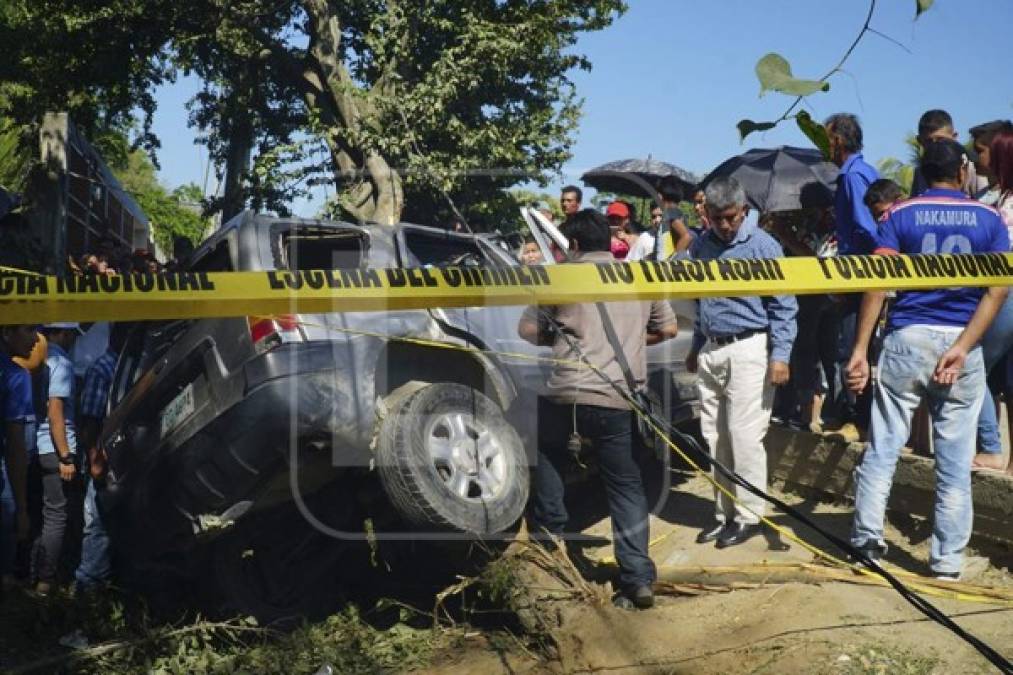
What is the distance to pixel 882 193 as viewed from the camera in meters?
5.59

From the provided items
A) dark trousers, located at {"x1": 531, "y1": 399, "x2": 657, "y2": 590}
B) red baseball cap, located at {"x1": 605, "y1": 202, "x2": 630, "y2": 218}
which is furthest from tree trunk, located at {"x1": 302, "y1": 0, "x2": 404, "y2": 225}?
dark trousers, located at {"x1": 531, "y1": 399, "x2": 657, "y2": 590}

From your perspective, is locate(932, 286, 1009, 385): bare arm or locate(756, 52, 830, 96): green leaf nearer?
locate(756, 52, 830, 96): green leaf

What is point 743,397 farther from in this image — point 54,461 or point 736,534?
point 54,461

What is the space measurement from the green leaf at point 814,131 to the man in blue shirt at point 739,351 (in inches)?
132

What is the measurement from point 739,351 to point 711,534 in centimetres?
100

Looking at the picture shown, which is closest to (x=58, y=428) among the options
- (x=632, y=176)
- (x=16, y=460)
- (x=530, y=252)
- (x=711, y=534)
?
(x=16, y=460)

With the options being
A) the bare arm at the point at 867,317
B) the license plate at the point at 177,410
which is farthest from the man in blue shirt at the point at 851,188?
the license plate at the point at 177,410

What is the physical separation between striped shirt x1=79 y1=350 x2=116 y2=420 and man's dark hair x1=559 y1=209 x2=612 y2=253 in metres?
2.91

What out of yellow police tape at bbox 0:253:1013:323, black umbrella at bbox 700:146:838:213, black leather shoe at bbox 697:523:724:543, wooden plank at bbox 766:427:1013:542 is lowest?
black leather shoe at bbox 697:523:724:543

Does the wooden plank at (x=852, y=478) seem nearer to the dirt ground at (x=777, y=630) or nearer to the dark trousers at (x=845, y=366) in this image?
the dirt ground at (x=777, y=630)

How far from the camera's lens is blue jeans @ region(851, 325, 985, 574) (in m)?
4.40

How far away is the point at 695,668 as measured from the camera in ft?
13.6

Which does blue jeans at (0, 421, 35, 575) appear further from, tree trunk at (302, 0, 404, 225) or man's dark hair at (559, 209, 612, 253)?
tree trunk at (302, 0, 404, 225)

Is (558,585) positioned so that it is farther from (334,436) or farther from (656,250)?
(656,250)
